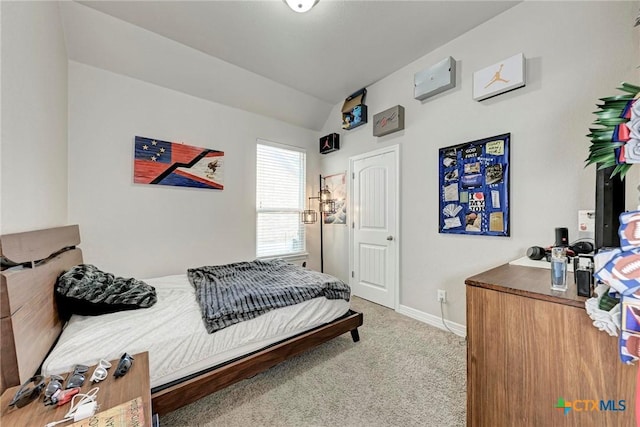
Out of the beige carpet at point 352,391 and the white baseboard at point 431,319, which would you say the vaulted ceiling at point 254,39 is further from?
the beige carpet at point 352,391

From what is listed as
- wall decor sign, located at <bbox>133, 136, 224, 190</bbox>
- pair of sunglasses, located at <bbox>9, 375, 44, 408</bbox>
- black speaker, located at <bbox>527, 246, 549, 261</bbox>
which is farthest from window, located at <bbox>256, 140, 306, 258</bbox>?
black speaker, located at <bbox>527, 246, 549, 261</bbox>

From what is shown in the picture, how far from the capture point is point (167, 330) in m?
1.41

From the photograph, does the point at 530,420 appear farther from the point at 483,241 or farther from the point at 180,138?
the point at 180,138

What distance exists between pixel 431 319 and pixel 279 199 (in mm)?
2603

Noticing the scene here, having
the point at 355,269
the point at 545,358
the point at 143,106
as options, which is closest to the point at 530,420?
the point at 545,358

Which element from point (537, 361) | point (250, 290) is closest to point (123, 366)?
point (250, 290)

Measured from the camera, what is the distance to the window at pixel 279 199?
3.65 meters

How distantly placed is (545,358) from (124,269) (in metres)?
3.41

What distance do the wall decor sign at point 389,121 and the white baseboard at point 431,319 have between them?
215 centimetres

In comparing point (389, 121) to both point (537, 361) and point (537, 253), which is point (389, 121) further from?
point (537, 361)

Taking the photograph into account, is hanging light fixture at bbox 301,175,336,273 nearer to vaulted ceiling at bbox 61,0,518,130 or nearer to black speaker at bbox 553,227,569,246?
vaulted ceiling at bbox 61,0,518,130

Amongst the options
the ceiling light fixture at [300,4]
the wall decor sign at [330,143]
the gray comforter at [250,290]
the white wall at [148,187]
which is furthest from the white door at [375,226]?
the ceiling light fixture at [300,4]

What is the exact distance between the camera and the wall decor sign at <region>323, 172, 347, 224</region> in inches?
147

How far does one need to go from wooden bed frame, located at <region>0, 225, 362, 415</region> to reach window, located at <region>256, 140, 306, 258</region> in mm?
2005
